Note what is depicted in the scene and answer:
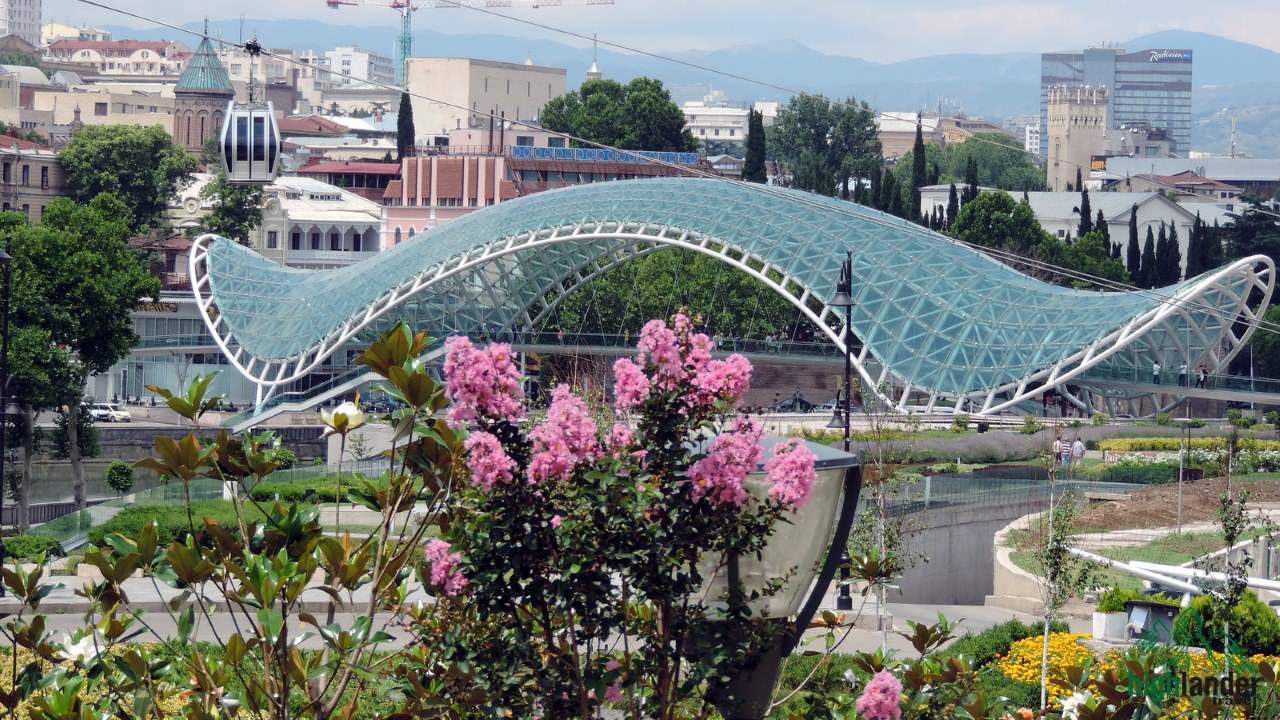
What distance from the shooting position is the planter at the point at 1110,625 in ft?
77.6

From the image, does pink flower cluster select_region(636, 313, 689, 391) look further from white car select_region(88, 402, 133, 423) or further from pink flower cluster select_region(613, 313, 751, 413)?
white car select_region(88, 402, 133, 423)

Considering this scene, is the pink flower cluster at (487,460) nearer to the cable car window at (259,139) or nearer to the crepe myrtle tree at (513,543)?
the crepe myrtle tree at (513,543)

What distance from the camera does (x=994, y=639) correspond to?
2230 cm

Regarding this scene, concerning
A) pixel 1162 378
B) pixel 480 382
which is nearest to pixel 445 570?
pixel 480 382

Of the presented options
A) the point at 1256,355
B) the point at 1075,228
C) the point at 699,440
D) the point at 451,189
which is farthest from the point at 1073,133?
the point at 699,440

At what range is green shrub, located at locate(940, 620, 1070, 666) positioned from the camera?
21531mm

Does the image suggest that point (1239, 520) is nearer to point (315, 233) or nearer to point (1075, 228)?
point (315, 233)

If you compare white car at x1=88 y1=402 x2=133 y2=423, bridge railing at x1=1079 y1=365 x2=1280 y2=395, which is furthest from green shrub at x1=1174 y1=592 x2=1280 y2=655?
white car at x1=88 y1=402 x2=133 y2=423

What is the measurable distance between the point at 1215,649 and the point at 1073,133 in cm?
17633

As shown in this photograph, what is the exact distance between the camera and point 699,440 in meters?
9.22

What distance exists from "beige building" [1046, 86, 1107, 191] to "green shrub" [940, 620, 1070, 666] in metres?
164

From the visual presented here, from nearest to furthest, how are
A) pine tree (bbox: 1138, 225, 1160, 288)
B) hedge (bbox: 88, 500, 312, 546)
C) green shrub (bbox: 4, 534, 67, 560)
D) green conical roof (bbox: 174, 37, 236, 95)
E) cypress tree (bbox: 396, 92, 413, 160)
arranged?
1. hedge (bbox: 88, 500, 312, 546)
2. green shrub (bbox: 4, 534, 67, 560)
3. pine tree (bbox: 1138, 225, 1160, 288)
4. cypress tree (bbox: 396, 92, 413, 160)
5. green conical roof (bbox: 174, 37, 236, 95)

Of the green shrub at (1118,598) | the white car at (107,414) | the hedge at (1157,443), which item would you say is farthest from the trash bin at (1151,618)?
the white car at (107,414)

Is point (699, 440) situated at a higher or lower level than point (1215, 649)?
higher
